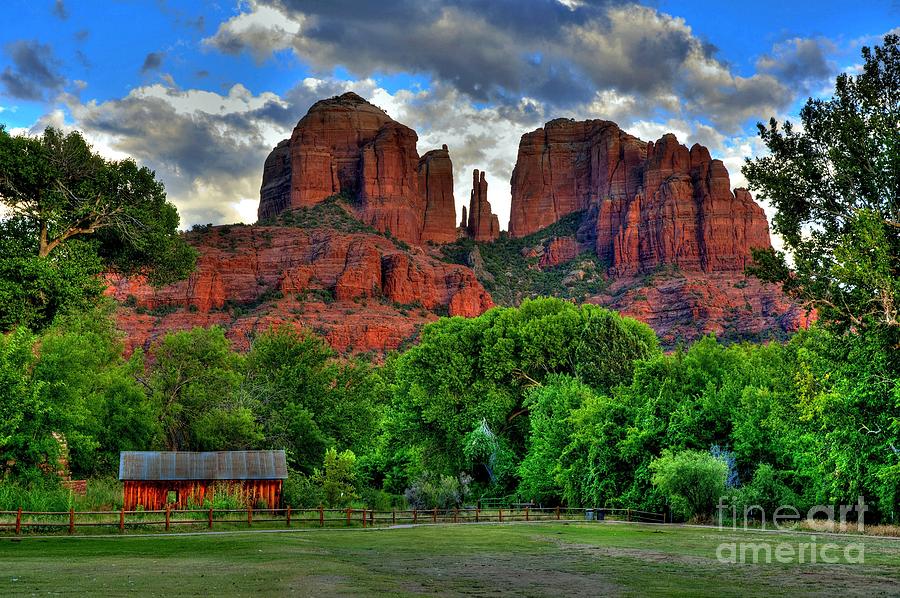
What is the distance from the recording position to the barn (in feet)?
134

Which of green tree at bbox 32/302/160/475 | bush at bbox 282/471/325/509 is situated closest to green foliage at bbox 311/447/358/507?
bush at bbox 282/471/325/509

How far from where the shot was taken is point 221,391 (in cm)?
5578

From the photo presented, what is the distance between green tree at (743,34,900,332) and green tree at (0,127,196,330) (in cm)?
→ 2771

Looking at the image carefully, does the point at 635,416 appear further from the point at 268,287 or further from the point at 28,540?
the point at 268,287

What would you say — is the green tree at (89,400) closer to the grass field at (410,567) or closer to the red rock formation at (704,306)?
the grass field at (410,567)

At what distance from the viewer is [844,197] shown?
3052cm

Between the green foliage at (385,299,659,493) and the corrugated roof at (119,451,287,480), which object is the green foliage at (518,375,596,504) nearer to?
the green foliage at (385,299,659,493)

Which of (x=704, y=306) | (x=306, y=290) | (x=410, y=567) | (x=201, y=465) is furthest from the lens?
(x=704, y=306)

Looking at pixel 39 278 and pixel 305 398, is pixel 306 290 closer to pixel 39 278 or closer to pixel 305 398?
pixel 305 398

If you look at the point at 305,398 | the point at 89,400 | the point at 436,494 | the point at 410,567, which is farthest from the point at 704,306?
the point at 410,567

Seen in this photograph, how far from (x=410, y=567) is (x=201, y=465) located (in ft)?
80.0

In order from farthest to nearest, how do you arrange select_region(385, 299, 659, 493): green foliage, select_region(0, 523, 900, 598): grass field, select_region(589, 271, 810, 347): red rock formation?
select_region(589, 271, 810, 347): red rock formation → select_region(385, 299, 659, 493): green foliage → select_region(0, 523, 900, 598): grass field

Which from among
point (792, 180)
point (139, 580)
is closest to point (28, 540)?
point (139, 580)

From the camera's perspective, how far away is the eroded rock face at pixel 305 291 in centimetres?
15400
